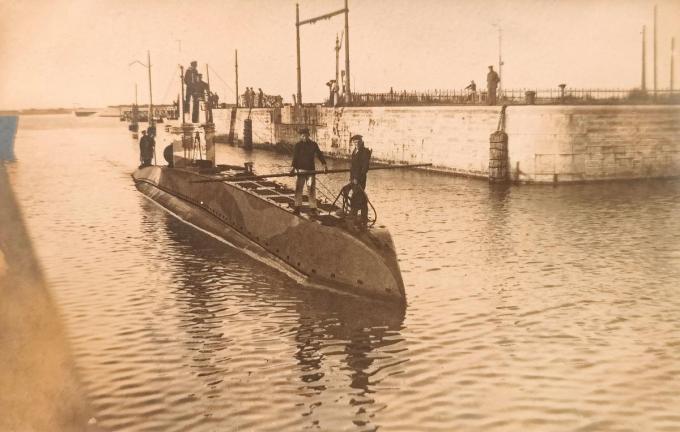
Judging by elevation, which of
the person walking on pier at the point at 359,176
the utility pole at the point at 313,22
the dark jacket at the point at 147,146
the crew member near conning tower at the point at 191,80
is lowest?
the person walking on pier at the point at 359,176

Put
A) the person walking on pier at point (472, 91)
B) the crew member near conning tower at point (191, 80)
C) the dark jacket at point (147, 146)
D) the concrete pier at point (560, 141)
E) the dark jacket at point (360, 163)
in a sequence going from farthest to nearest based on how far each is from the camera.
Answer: the person walking on pier at point (472, 91), the dark jacket at point (147, 146), the concrete pier at point (560, 141), the crew member near conning tower at point (191, 80), the dark jacket at point (360, 163)

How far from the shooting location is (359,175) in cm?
1891

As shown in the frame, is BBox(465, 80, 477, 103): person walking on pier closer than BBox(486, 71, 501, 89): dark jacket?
No

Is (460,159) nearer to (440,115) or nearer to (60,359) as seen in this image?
(440,115)

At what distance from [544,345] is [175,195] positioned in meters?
22.4

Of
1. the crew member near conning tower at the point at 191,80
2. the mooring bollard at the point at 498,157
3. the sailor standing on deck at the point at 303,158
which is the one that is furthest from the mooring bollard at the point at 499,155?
the sailor standing on deck at the point at 303,158

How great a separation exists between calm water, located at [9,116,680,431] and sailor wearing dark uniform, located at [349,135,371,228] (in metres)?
2.18

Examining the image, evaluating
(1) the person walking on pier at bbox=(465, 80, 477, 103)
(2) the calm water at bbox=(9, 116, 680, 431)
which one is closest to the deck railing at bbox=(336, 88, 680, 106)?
(1) the person walking on pier at bbox=(465, 80, 477, 103)

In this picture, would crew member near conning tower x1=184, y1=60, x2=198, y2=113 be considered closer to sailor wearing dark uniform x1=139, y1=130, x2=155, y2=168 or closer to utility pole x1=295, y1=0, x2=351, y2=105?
sailor wearing dark uniform x1=139, y1=130, x2=155, y2=168

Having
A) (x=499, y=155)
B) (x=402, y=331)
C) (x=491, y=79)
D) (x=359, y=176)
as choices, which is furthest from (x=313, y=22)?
(x=402, y=331)

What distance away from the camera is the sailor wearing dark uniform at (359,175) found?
61.4 ft

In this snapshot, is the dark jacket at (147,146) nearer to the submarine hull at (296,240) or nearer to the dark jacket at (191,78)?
the dark jacket at (191,78)

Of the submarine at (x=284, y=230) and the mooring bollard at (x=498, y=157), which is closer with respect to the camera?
the submarine at (x=284, y=230)

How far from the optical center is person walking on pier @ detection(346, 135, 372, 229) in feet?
61.4
